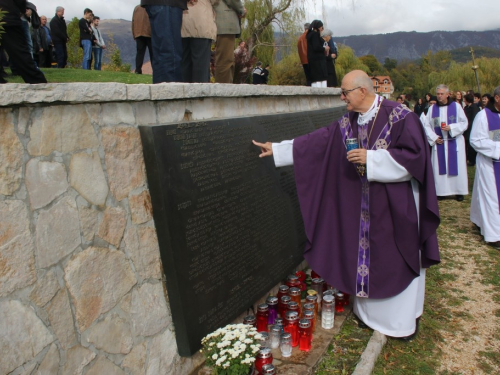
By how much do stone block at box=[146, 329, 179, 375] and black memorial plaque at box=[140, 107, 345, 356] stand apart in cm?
6

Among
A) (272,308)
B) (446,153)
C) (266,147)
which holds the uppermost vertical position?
(266,147)

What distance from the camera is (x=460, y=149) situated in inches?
345

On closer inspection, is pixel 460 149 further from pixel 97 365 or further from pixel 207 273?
pixel 97 365

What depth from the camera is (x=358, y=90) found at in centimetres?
357

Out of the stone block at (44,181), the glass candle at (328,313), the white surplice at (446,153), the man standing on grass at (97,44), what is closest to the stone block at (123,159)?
the stone block at (44,181)

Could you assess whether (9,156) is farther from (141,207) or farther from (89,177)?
(141,207)

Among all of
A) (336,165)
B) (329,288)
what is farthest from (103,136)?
(329,288)

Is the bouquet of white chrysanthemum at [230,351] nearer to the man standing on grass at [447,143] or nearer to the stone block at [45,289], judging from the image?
the stone block at [45,289]

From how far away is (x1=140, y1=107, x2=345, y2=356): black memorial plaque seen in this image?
2824 mm

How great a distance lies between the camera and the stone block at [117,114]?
2541 mm

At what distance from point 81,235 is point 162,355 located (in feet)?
3.35

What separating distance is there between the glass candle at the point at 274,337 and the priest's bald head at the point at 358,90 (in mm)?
1847

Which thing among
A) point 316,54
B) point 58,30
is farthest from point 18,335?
point 58,30

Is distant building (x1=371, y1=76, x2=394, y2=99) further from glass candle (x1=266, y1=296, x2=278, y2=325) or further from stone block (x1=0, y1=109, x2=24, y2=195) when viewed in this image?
stone block (x1=0, y1=109, x2=24, y2=195)
